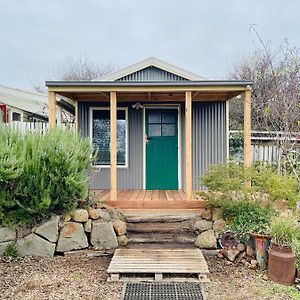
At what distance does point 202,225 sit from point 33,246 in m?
2.62

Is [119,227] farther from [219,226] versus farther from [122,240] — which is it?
[219,226]

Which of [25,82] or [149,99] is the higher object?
[25,82]

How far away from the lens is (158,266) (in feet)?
14.2

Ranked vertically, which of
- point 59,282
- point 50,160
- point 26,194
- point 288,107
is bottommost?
point 59,282

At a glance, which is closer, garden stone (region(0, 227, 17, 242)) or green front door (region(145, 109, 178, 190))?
garden stone (region(0, 227, 17, 242))

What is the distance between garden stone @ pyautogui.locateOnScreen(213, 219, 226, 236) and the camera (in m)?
5.13

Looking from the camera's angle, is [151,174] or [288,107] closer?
[151,174]

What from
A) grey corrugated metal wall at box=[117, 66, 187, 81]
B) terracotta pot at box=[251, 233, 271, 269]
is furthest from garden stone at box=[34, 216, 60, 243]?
grey corrugated metal wall at box=[117, 66, 187, 81]

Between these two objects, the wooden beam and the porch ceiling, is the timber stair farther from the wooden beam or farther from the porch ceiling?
the porch ceiling

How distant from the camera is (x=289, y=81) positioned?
1234cm

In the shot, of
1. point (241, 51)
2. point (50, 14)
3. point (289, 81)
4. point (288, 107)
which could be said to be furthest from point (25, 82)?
point (288, 107)

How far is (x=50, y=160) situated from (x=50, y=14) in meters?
13.4

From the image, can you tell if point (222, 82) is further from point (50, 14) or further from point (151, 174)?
point (50, 14)

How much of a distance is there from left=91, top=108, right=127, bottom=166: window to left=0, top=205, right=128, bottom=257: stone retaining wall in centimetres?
296
